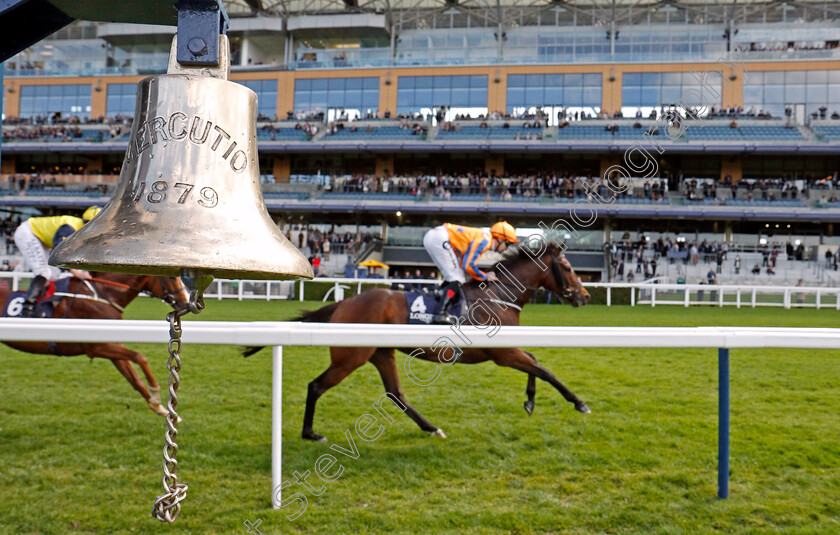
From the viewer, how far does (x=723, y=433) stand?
323 centimetres

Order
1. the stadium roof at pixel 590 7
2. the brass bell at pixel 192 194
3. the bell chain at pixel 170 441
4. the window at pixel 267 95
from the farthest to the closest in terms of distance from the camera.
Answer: the window at pixel 267 95
the stadium roof at pixel 590 7
the brass bell at pixel 192 194
the bell chain at pixel 170 441

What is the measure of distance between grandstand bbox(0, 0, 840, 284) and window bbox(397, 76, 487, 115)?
0.36 ft

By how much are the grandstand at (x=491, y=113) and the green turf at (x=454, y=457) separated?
22.1m

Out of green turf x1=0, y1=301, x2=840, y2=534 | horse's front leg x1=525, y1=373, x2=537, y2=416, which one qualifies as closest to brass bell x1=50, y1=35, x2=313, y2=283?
green turf x1=0, y1=301, x2=840, y2=534

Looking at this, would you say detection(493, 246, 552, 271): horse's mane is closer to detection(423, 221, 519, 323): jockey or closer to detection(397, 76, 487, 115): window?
detection(423, 221, 519, 323): jockey

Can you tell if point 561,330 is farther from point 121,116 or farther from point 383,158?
point 121,116

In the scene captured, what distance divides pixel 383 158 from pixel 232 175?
34.1 m

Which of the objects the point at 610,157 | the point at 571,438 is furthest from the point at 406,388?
the point at 610,157

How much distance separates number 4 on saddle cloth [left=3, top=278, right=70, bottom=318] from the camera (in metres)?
5.00

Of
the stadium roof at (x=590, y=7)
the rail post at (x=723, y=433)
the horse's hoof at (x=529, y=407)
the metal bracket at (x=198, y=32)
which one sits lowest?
the horse's hoof at (x=529, y=407)

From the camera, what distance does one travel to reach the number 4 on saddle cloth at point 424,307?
15.9 ft

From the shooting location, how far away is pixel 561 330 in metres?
3.20

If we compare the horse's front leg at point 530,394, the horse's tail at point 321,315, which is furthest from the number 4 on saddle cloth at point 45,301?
the horse's front leg at point 530,394

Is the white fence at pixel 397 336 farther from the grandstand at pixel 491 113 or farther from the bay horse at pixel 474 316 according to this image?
the grandstand at pixel 491 113
